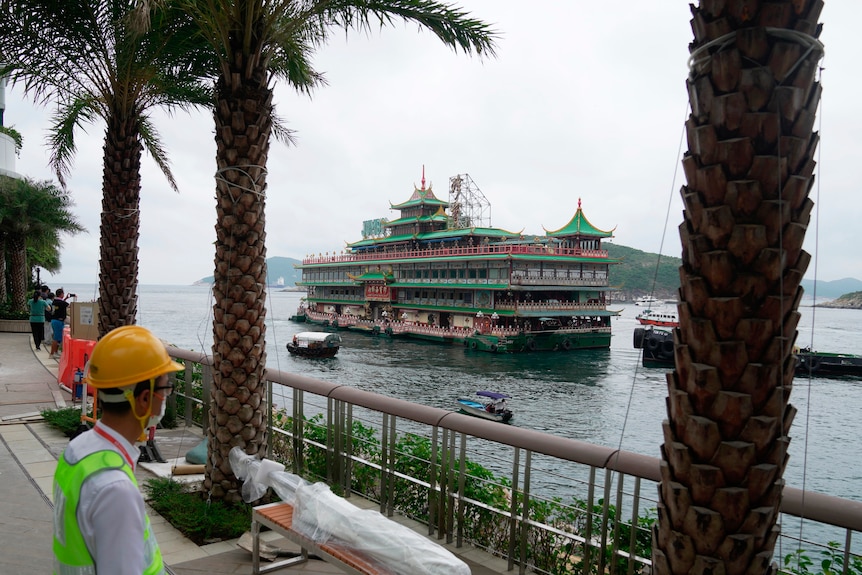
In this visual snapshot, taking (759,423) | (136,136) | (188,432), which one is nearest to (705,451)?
(759,423)

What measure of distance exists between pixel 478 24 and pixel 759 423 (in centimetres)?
552

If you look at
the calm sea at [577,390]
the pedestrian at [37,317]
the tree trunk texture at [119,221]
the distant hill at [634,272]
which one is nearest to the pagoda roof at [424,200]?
the calm sea at [577,390]

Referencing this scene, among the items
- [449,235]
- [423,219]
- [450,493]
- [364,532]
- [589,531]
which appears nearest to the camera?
[364,532]

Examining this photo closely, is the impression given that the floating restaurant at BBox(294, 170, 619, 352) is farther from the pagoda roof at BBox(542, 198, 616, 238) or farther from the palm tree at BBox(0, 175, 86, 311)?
the palm tree at BBox(0, 175, 86, 311)

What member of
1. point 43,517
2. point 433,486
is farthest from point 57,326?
point 433,486

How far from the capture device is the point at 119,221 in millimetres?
8297

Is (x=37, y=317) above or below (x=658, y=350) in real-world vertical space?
above

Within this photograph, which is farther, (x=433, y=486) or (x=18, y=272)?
(x=18, y=272)

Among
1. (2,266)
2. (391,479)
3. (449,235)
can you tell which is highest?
(449,235)

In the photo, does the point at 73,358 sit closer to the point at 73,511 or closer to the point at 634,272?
the point at 73,511

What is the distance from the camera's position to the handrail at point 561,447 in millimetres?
2824

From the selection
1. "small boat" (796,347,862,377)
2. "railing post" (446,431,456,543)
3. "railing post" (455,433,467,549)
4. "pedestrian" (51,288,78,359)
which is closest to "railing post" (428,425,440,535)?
"railing post" (446,431,456,543)

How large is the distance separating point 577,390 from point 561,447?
3157 centimetres

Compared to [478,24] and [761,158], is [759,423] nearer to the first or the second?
[761,158]
